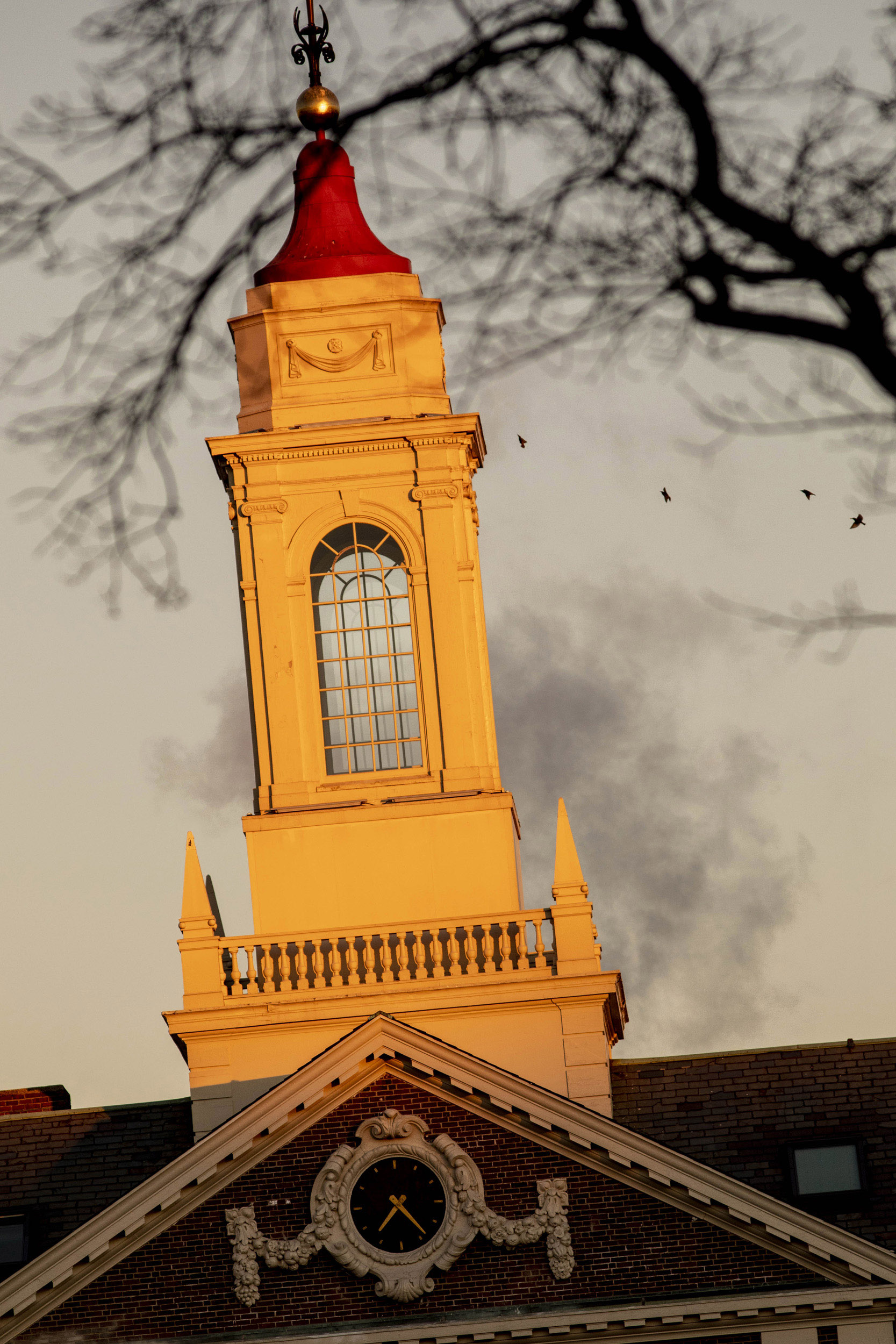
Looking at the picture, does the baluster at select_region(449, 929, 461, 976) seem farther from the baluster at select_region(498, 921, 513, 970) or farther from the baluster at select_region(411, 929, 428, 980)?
the baluster at select_region(498, 921, 513, 970)

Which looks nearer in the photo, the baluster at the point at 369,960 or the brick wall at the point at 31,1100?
the baluster at the point at 369,960

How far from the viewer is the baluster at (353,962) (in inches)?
1346

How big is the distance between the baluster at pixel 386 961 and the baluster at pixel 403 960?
0.46 feet

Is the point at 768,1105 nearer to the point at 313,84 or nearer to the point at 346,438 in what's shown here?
the point at 346,438

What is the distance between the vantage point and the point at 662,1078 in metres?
36.7

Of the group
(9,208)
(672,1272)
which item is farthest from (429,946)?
A: (9,208)

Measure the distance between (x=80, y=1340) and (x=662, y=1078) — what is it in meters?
10.5

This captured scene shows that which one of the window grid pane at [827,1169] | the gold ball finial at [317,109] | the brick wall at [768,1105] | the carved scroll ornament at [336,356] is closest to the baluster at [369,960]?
the brick wall at [768,1105]

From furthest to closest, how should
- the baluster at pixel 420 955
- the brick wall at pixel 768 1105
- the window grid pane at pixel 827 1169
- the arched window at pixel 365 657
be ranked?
the arched window at pixel 365 657 → the brick wall at pixel 768 1105 → the window grid pane at pixel 827 1169 → the baluster at pixel 420 955

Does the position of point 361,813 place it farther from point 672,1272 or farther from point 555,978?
point 672,1272

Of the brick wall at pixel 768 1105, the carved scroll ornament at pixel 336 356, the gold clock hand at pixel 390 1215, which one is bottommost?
the gold clock hand at pixel 390 1215

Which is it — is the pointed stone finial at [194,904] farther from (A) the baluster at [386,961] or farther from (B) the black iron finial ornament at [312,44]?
(B) the black iron finial ornament at [312,44]

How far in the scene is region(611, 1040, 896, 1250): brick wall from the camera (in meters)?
35.3

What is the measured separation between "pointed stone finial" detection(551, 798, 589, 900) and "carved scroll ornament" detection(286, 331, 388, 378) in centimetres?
861
